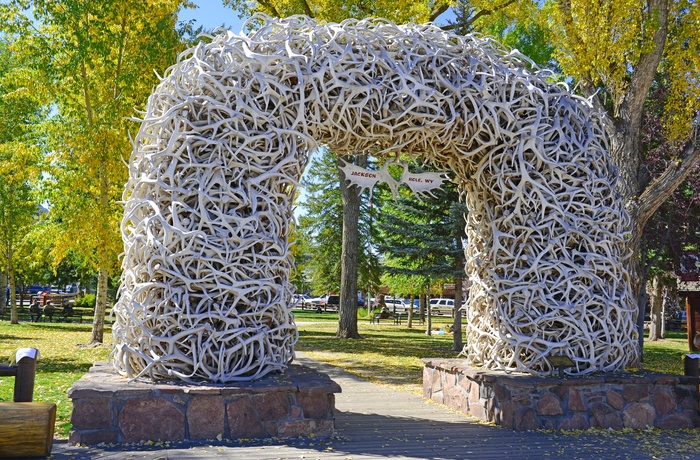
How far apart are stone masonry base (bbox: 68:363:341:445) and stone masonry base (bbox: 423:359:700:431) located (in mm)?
1900

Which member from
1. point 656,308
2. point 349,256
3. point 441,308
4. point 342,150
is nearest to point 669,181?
point 342,150

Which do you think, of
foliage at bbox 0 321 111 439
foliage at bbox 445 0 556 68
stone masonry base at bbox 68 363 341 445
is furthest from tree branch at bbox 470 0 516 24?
foliage at bbox 0 321 111 439

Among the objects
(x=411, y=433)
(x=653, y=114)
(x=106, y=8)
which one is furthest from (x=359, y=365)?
(x=653, y=114)

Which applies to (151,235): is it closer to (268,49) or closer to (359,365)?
(268,49)

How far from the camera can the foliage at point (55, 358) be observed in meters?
7.17

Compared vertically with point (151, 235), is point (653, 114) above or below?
above

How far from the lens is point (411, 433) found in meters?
6.02

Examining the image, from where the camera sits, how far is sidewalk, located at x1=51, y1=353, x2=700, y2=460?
4.92 meters

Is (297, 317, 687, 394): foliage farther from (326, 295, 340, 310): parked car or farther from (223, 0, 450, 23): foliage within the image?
(326, 295, 340, 310): parked car

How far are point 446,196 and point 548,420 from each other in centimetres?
897

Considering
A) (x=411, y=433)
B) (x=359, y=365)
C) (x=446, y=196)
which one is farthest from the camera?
(x=446, y=196)

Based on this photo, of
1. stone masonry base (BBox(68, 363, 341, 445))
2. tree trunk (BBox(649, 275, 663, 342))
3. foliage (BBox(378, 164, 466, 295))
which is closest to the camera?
stone masonry base (BBox(68, 363, 341, 445))

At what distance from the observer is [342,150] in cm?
682

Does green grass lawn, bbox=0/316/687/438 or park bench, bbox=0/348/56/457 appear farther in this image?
green grass lawn, bbox=0/316/687/438
